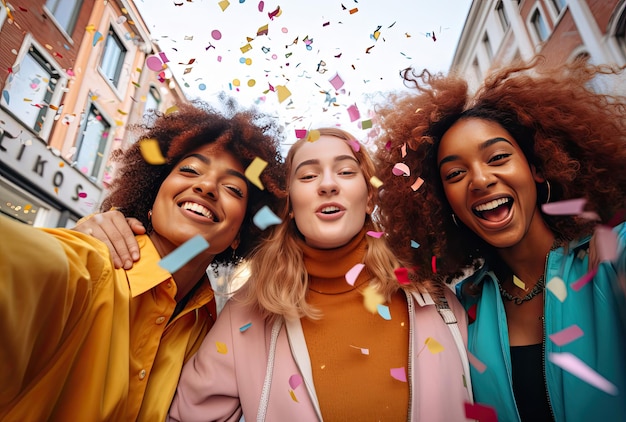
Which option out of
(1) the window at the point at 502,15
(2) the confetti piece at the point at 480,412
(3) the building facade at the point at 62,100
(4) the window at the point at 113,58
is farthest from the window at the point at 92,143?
(1) the window at the point at 502,15

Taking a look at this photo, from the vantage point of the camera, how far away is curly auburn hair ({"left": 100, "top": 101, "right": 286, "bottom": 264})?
2.58 m

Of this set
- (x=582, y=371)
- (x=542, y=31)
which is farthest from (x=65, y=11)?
(x=542, y=31)

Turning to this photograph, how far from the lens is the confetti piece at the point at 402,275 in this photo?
210cm

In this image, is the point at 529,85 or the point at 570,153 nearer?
the point at 570,153

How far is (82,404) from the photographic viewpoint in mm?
1431

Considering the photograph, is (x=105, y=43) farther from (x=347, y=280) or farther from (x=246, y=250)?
(x=347, y=280)

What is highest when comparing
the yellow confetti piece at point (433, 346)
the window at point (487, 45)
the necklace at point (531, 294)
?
the window at point (487, 45)

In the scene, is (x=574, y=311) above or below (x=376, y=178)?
below

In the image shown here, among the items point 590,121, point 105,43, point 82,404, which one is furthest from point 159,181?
point 105,43

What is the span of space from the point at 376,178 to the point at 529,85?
1.23m

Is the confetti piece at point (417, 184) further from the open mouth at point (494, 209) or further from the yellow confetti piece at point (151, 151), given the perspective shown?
the yellow confetti piece at point (151, 151)

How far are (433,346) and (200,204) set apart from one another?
1.60 metres

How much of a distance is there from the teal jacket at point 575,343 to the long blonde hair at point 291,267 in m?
0.50

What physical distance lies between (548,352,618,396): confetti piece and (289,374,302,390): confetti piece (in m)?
1.22
